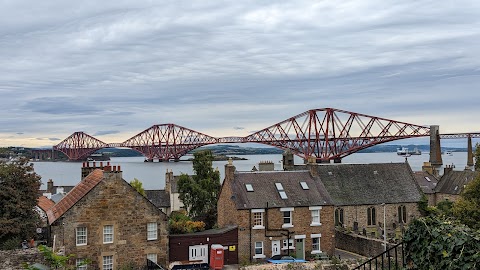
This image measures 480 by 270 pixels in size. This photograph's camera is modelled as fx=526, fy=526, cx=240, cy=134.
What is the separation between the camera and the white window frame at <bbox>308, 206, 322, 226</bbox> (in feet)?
107

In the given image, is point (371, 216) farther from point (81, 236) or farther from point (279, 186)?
point (81, 236)

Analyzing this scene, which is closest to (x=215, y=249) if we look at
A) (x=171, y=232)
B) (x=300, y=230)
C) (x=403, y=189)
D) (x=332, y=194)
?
(x=171, y=232)

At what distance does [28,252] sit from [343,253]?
18.8 meters

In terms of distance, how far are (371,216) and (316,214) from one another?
30.5 ft

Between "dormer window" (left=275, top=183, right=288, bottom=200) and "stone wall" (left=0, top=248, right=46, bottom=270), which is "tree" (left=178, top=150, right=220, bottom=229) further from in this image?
"stone wall" (left=0, top=248, right=46, bottom=270)

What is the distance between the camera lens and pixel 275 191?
3319 cm

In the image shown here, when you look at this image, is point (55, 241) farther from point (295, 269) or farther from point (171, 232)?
point (295, 269)

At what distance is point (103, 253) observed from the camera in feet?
88.9

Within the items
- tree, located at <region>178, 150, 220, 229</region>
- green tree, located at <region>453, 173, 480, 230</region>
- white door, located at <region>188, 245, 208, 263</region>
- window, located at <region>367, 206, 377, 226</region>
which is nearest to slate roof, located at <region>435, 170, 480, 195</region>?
window, located at <region>367, 206, 377, 226</region>

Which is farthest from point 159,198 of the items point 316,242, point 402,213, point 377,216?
point 402,213

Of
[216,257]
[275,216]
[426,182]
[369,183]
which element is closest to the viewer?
[216,257]

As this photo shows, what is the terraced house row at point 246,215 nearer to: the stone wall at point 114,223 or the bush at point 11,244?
the stone wall at point 114,223

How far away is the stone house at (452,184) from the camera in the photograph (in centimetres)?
4653

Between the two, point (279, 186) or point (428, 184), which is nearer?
point (279, 186)
